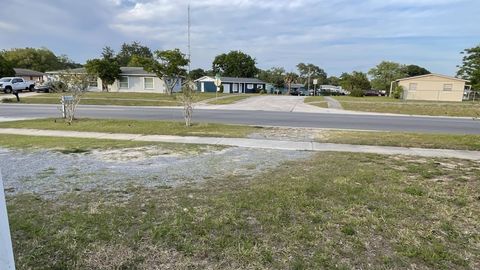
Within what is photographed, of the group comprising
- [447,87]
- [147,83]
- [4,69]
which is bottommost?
[147,83]

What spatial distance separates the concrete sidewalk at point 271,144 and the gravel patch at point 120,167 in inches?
35.7

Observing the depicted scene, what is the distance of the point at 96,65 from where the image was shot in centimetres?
4422

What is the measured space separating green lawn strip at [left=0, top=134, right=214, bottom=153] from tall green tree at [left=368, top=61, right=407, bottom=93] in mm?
82492

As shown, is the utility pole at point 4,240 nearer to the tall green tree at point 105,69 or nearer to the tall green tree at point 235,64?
the tall green tree at point 105,69

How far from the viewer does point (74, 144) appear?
9352 millimetres

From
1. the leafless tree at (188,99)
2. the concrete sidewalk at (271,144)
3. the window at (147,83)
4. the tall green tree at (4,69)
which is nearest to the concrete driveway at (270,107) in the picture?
the leafless tree at (188,99)

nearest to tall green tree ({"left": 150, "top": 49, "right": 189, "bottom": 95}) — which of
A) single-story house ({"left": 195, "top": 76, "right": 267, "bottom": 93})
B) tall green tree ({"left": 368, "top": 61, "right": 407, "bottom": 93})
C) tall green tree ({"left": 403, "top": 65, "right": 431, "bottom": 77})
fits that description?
single-story house ({"left": 195, "top": 76, "right": 267, "bottom": 93})

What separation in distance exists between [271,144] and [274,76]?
80.1 metres

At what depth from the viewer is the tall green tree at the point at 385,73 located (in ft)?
270

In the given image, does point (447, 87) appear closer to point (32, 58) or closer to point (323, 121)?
point (323, 121)

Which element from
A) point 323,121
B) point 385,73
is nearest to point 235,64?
point 385,73

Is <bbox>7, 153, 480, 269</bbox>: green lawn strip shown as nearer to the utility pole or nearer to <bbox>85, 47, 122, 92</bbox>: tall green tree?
the utility pole

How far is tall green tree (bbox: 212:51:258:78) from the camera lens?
80.2 m

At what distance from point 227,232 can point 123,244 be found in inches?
44.6
